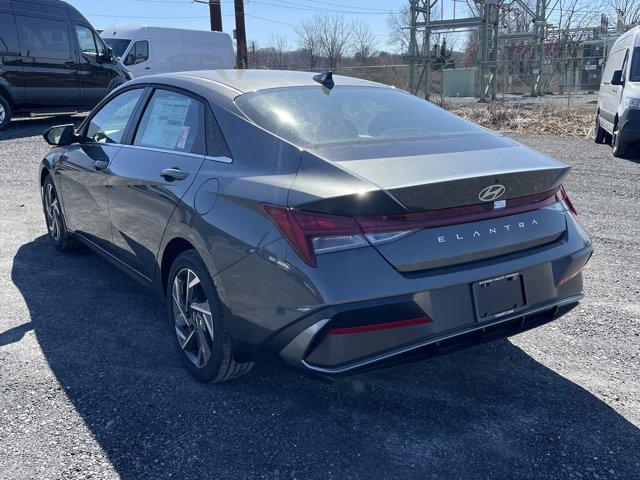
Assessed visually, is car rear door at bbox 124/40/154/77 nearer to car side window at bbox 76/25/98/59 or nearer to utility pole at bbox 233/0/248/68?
car side window at bbox 76/25/98/59

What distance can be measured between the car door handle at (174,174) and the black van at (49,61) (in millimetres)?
11640

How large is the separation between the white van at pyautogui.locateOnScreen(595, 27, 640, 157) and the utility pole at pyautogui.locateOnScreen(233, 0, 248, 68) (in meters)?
17.2

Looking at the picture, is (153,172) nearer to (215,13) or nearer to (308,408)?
(308,408)

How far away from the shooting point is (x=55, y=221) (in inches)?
216

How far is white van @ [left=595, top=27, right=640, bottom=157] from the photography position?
9.85 meters

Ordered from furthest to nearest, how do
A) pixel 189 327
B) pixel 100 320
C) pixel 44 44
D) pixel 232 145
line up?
pixel 44 44
pixel 100 320
pixel 189 327
pixel 232 145

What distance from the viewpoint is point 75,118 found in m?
16.2

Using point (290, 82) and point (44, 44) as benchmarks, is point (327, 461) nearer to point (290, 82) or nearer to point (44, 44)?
point (290, 82)

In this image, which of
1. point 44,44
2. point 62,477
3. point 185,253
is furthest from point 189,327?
point 44,44

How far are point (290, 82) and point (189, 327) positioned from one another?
1.55 meters

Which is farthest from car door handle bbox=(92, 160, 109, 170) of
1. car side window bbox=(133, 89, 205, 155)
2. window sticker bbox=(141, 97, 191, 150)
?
window sticker bbox=(141, 97, 191, 150)

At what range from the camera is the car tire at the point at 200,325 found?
296 centimetres

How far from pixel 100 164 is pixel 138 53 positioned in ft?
53.9

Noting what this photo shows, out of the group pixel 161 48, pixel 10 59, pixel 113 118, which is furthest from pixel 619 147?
pixel 161 48
